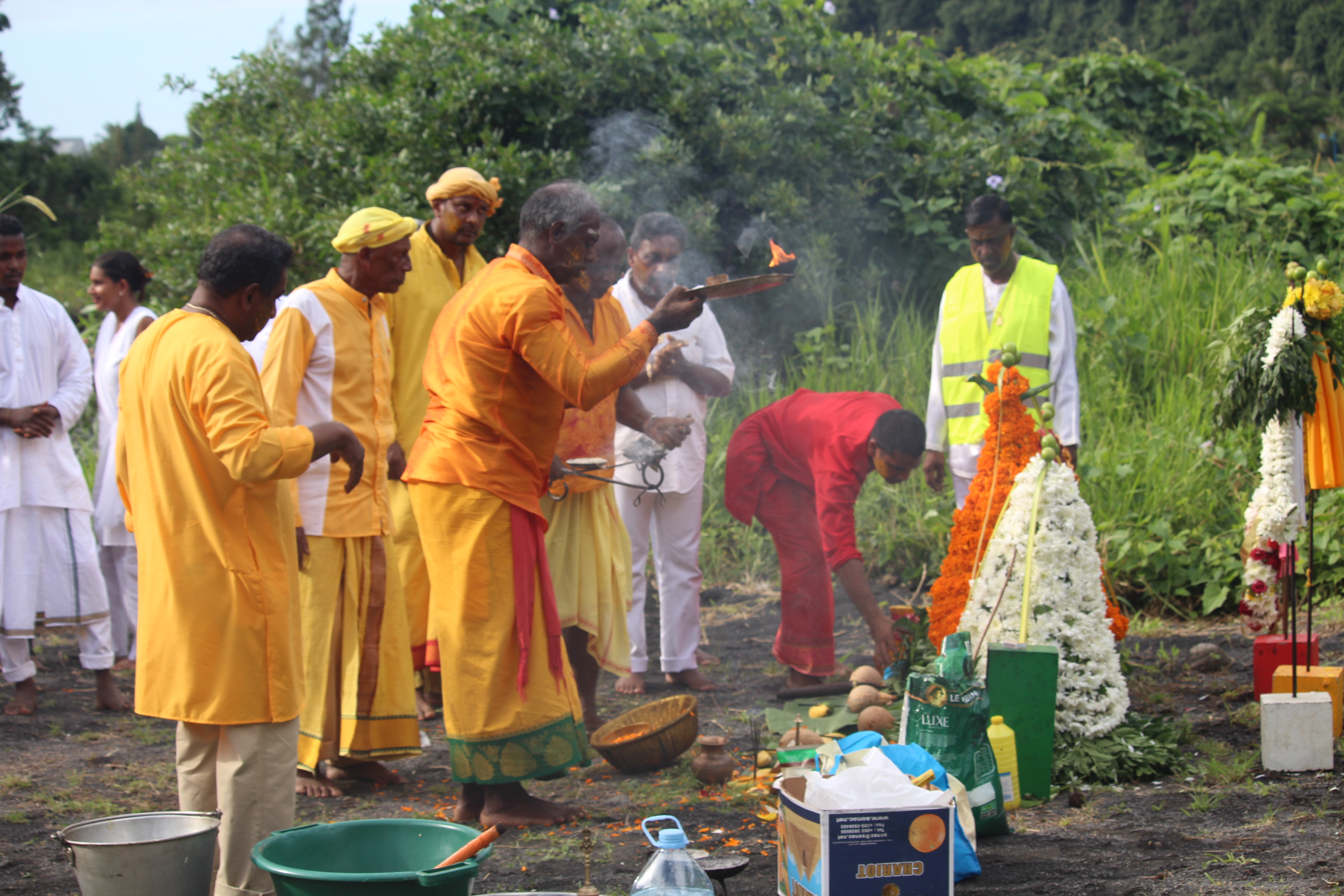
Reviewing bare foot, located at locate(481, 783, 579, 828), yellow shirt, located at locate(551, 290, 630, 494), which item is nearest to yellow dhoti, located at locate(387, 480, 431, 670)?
yellow shirt, located at locate(551, 290, 630, 494)

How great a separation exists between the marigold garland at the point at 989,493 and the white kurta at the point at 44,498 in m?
4.25

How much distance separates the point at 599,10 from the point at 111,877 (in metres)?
7.94

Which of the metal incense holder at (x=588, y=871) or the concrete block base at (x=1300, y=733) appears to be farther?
the concrete block base at (x=1300, y=733)

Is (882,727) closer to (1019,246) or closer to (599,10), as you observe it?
(1019,246)

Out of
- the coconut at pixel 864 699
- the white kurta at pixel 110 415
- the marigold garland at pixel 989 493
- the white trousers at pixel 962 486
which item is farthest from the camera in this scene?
the white kurta at pixel 110 415

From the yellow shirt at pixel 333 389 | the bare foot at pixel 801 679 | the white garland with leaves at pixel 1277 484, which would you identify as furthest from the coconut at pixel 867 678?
the yellow shirt at pixel 333 389

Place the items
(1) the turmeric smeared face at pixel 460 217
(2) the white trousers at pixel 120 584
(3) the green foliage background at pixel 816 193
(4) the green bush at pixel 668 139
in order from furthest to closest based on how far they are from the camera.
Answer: (4) the green bush at pixel 668 139 → (3) the green foliage background at pixel 816 193 → (2) the white trousers at pixel 120 584 → (1) the turmeric smeared face at pixel 460 217

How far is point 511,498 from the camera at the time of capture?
13.5 ft

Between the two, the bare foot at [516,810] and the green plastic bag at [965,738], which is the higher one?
the green plastic bag at [965,738]

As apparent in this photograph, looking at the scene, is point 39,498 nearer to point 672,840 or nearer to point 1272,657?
point 672,840

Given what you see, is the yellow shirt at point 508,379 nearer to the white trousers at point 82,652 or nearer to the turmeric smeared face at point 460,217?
the turmeric smeared face at point 460,217

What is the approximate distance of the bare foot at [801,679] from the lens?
6.16 meters

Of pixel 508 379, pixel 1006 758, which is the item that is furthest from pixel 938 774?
pixel 508 379

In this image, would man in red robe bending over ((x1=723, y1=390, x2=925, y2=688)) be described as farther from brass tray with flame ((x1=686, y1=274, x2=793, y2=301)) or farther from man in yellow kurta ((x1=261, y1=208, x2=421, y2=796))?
man in yellow kurta ((x1=261, y1=208, x2=421, y2=796))
